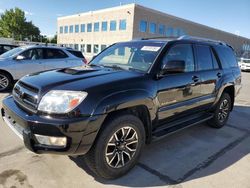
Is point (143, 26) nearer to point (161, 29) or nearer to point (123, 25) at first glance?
point (123, 25)

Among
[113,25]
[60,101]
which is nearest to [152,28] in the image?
[113,25]

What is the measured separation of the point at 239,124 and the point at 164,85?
11.1 feet

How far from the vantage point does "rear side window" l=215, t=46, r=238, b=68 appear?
16.8 ft

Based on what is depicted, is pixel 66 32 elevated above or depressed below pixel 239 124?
above

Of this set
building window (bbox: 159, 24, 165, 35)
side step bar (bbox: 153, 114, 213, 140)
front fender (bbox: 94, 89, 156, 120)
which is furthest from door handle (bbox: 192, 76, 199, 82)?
building window (bbox: 159, 24, 165, 35)

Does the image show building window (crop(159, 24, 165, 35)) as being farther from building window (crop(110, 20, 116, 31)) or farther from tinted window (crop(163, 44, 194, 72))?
tinted window (crop(163, 44, 194, 72))

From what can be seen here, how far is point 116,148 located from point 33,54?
6.61 metres

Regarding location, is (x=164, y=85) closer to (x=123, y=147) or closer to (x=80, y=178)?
(x=123, y=147)

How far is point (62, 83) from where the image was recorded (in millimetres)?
2844

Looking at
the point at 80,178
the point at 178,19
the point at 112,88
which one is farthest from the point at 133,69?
the point at 178,19

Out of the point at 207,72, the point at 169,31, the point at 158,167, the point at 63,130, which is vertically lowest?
the point at 158,167

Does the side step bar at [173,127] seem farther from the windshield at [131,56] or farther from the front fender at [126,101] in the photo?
the windshield at [131,56]

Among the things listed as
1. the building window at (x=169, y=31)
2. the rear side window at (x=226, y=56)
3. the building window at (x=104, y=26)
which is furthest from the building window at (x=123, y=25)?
the rear side window at (x=226, y=56)

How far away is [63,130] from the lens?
8.24ft
